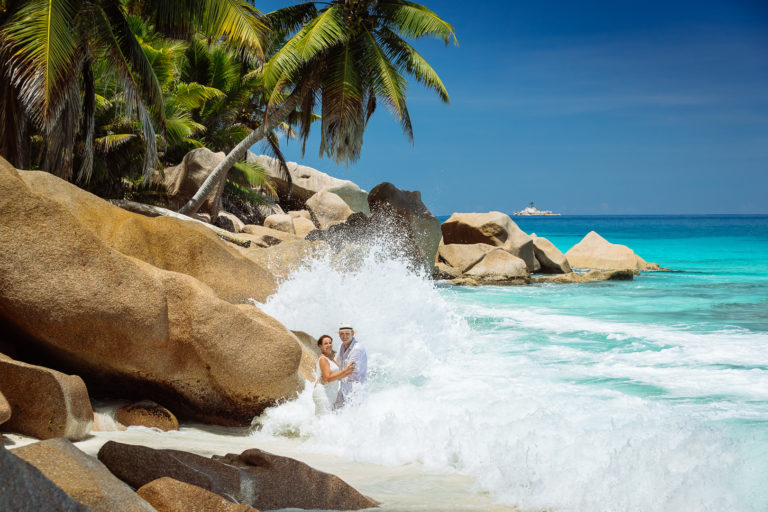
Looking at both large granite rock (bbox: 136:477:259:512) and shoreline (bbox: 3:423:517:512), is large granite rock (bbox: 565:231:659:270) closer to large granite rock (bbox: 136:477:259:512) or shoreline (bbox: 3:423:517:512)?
shoreline (bbox: 3:423:517:512)

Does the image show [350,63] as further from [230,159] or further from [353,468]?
[353,468]

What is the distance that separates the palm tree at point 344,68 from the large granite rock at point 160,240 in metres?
10.8

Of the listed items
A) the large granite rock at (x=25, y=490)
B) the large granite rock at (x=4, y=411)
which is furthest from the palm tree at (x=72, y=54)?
the large granite rock at (x=25, y=490)

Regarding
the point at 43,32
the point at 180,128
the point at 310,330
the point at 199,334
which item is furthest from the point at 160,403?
the point at 180,128

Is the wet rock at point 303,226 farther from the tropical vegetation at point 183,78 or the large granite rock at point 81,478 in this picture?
the large granite rock at point 81,478

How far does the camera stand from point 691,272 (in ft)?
92.0

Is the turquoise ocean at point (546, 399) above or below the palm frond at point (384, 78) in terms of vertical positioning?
below

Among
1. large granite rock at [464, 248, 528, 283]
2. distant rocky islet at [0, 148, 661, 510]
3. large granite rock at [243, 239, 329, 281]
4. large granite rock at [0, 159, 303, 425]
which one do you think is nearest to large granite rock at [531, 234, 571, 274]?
large granite rock at [464, 248, 528, 283]

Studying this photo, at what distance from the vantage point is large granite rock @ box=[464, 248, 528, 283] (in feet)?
69.0

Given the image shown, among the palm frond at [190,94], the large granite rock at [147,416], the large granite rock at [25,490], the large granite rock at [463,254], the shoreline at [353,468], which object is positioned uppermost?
the palm frond at [190,94]

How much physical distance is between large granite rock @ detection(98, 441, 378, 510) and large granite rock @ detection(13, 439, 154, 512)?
52 centimetres

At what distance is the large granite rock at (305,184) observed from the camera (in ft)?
96.6

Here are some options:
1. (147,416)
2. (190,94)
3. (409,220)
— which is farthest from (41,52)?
(190,94)

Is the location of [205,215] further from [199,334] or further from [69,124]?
[199,334]
